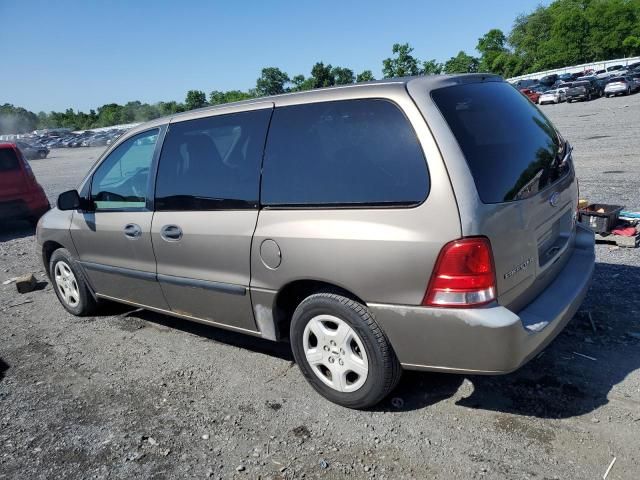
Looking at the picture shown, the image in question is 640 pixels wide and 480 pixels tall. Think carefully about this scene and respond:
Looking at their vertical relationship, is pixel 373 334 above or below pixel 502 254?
below

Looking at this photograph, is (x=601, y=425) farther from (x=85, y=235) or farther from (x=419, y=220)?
(x=85, y=235)

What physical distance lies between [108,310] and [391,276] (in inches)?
148

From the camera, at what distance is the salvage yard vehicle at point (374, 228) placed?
2.64m

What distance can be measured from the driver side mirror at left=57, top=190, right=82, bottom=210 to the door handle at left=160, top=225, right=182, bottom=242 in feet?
4.27

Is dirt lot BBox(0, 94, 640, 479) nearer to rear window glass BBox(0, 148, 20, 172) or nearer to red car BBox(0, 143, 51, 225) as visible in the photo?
red car BBox(0, 143, 51, 225)

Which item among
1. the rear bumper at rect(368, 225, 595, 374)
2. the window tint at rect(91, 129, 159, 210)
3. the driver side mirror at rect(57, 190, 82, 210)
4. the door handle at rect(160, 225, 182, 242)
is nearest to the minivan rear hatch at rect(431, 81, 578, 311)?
the rear bumper at rect(368, 225, 595, 374)

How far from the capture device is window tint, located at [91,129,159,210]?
419 cm

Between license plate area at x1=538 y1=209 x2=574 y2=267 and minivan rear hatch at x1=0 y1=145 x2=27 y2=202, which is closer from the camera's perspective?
license plate area at x1=538 y1=209 x2=574 y2=267

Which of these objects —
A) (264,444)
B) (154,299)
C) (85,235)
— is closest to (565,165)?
(264,444)

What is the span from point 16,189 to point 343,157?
921cm

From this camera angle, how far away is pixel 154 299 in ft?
14.0

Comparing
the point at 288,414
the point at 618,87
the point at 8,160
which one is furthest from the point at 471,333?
the point at 618,87

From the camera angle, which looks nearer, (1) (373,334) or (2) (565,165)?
(1) (373,334)

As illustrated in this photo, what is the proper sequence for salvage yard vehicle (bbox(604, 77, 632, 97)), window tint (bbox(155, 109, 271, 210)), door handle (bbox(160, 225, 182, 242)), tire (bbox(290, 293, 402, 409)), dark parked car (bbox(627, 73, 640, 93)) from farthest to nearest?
dark parked car (bbox(627, 73, 640, 93)) < salvage yard vehicle (bbox(604, 77, 632, 97)) < door handle (bbox(160, 225, 182, 242)) < window tint (bbox(155, 109, 271, 210)) < tire (bbox(290, 293, 402, 409))
